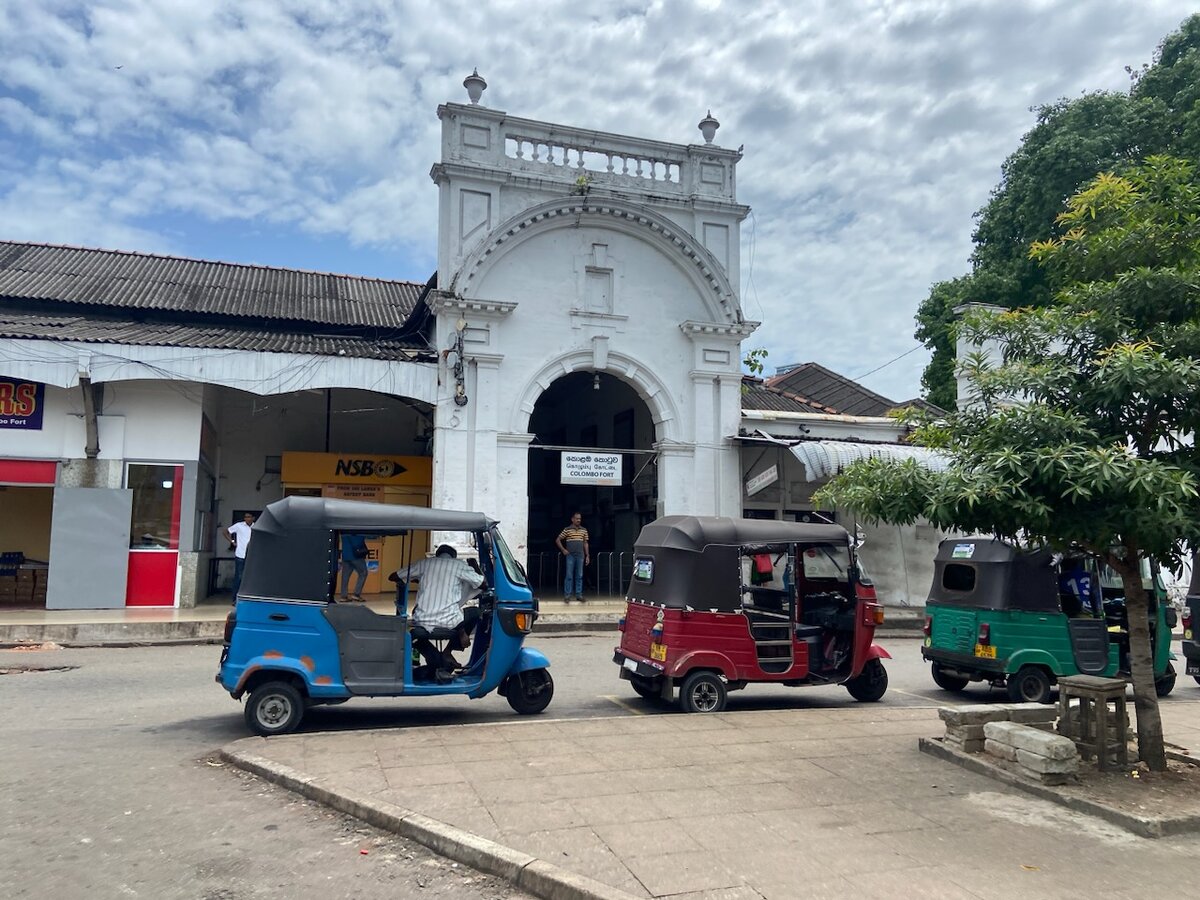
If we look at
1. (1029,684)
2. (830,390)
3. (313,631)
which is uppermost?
(830,390)

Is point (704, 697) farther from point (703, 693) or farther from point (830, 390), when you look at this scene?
point (830, 390)

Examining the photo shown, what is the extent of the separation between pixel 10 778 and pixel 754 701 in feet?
22.6

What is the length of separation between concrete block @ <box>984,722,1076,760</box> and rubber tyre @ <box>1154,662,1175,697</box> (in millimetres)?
5378

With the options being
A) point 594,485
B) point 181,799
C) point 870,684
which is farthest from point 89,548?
point 870,684

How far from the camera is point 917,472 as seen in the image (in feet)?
21.7

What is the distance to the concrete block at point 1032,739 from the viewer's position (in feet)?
20.3

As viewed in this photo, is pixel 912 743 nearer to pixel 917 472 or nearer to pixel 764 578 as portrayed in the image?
pixel 917 472

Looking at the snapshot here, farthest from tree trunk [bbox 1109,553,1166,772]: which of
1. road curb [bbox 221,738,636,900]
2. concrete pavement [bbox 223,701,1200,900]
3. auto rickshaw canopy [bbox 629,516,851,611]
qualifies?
road curb [bbox 221,738,636,900]

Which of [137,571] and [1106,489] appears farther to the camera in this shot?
[137,571]

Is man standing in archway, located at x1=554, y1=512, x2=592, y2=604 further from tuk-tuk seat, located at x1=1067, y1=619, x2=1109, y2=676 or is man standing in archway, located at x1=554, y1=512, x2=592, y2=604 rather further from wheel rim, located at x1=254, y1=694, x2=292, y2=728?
wheel rim, located at x1=254, y1=694, x2=292, y2=728

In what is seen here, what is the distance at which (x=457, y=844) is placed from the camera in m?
4.88

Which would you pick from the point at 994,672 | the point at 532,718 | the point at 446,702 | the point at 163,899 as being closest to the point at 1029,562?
the point at 994,672

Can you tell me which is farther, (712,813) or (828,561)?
(828,561)

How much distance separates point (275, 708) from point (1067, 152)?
28678mm
